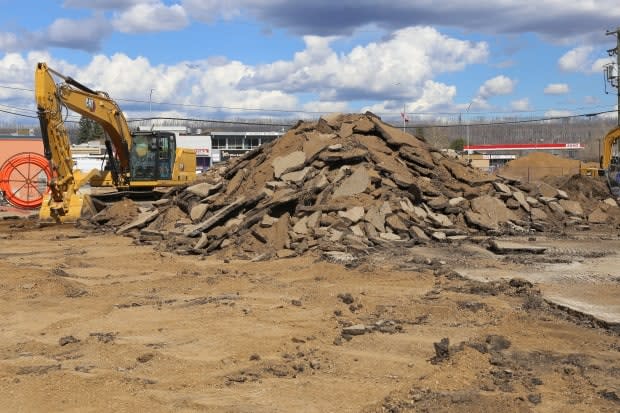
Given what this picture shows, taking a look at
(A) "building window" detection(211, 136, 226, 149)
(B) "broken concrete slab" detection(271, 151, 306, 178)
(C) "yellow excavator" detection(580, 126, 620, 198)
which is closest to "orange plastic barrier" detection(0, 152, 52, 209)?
(B) "broken concrete slab" detection(271, 151, 306, 178)

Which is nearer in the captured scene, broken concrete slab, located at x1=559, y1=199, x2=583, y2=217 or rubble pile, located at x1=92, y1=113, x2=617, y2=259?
rubble pile, located at x1=92, y1=113, x2=617, y2=259

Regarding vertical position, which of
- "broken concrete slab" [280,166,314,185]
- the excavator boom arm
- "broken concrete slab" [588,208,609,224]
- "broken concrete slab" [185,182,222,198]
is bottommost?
"broken concrete slab" [588,208,609,224]

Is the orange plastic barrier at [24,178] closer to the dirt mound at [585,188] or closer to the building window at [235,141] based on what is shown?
→ the dirt mound at [585,188]

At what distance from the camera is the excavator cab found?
23.2 m

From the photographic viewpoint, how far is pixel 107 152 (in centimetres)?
2291

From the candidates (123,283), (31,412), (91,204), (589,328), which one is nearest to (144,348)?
(31,412)

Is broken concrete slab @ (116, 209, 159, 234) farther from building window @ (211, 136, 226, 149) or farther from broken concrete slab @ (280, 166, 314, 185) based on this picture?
building window @ (211, 136, 226, 149)

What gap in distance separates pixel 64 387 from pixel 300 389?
215 centimetres

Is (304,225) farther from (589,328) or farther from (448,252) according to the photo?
(589,328)

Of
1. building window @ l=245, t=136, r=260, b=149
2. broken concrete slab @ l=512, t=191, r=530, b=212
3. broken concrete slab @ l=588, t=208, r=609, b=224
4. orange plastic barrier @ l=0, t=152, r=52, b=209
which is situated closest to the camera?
broken concrete slab @ l=512, t=191, r=530, b=212

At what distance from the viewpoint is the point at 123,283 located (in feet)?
38.7

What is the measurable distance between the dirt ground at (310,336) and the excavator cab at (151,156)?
31.6ft

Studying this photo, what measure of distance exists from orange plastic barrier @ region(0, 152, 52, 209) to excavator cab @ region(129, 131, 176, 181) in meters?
3.49

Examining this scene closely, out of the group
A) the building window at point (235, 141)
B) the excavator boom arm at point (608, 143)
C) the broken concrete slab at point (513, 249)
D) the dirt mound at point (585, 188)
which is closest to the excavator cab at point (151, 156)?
the broken concrete slab at point (513, 249)
